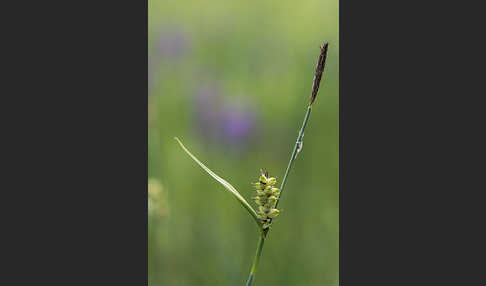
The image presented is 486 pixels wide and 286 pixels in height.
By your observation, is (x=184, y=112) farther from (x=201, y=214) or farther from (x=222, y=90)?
(x=201, y=214)

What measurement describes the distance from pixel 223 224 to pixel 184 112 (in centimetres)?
55

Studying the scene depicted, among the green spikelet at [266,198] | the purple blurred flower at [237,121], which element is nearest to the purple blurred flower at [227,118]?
the purple blurred flower at [237,121]

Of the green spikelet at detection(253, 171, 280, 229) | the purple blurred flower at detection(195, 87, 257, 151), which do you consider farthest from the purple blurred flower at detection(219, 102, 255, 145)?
the green spikelet at detection(253, 171, 280, 229)

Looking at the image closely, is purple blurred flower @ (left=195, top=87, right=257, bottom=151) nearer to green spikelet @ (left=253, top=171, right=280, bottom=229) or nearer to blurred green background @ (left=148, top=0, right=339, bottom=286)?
blurred green background @ (left=148, top=0, right=339, bottom=286)

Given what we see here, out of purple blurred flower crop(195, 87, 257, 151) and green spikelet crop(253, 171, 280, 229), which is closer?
green spikelet crop(253, 171, 280, 229)

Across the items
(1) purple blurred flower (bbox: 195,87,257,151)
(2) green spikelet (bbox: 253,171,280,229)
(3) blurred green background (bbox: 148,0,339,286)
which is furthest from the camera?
(1) purple blurred flower (bbox: 195,87,257,151)

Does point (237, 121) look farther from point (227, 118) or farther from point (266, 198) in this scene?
point (266, 198)

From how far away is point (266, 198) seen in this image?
1824 mm

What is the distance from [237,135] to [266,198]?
1062 millimetres

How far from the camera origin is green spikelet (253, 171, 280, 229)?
1.80m

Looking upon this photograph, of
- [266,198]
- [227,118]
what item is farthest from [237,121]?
[266,198]

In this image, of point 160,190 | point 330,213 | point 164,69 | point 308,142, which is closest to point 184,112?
point 164,69

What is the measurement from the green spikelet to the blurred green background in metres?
0.70

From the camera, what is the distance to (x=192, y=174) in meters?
2.73
